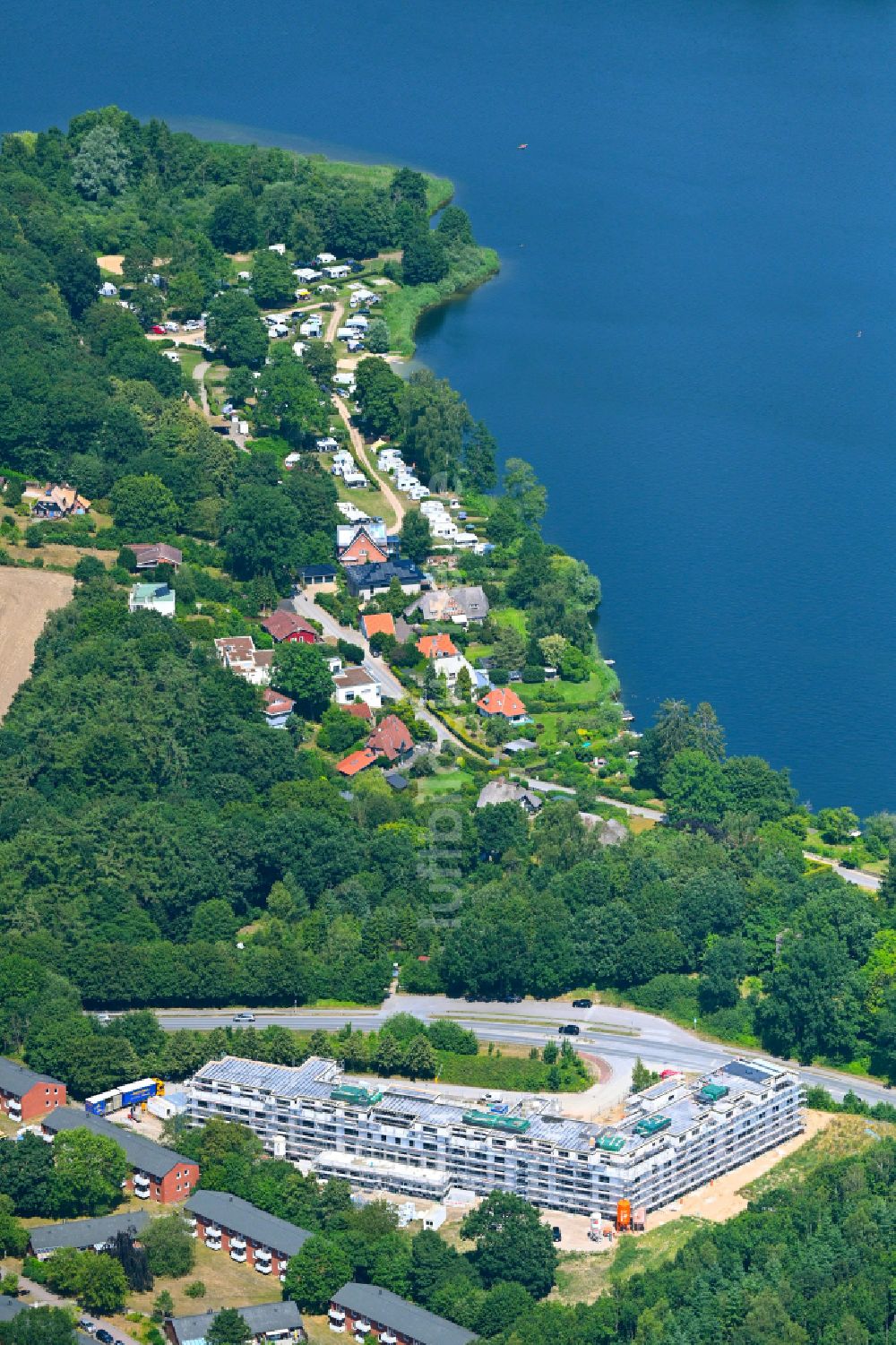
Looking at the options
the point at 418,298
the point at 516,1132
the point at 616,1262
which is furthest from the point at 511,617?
the point at 616,1262

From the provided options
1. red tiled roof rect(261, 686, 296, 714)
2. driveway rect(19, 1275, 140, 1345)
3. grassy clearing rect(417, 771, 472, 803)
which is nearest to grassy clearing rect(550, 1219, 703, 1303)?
driveway rect(19, 1275, 140, 1345)

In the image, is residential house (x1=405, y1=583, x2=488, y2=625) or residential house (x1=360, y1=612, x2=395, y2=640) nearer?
residential house (x1=360, y1=612, x2=395, y2=640)

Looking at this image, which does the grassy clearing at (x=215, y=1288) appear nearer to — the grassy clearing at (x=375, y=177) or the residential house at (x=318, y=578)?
the residential house at (x=318, y=578)

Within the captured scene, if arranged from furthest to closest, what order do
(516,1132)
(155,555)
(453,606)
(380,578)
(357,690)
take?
(380,578) → (155,555) → (453,606) → (357,690) → (516,1132)

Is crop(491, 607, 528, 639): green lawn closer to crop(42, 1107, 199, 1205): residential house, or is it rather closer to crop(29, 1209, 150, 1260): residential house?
crop(42, 1107, 199, 1205): residential house

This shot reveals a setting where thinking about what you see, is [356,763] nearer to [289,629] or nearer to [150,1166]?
[289,629]

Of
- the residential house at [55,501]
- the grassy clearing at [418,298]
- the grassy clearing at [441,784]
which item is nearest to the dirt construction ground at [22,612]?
the residential house at [55,501]
